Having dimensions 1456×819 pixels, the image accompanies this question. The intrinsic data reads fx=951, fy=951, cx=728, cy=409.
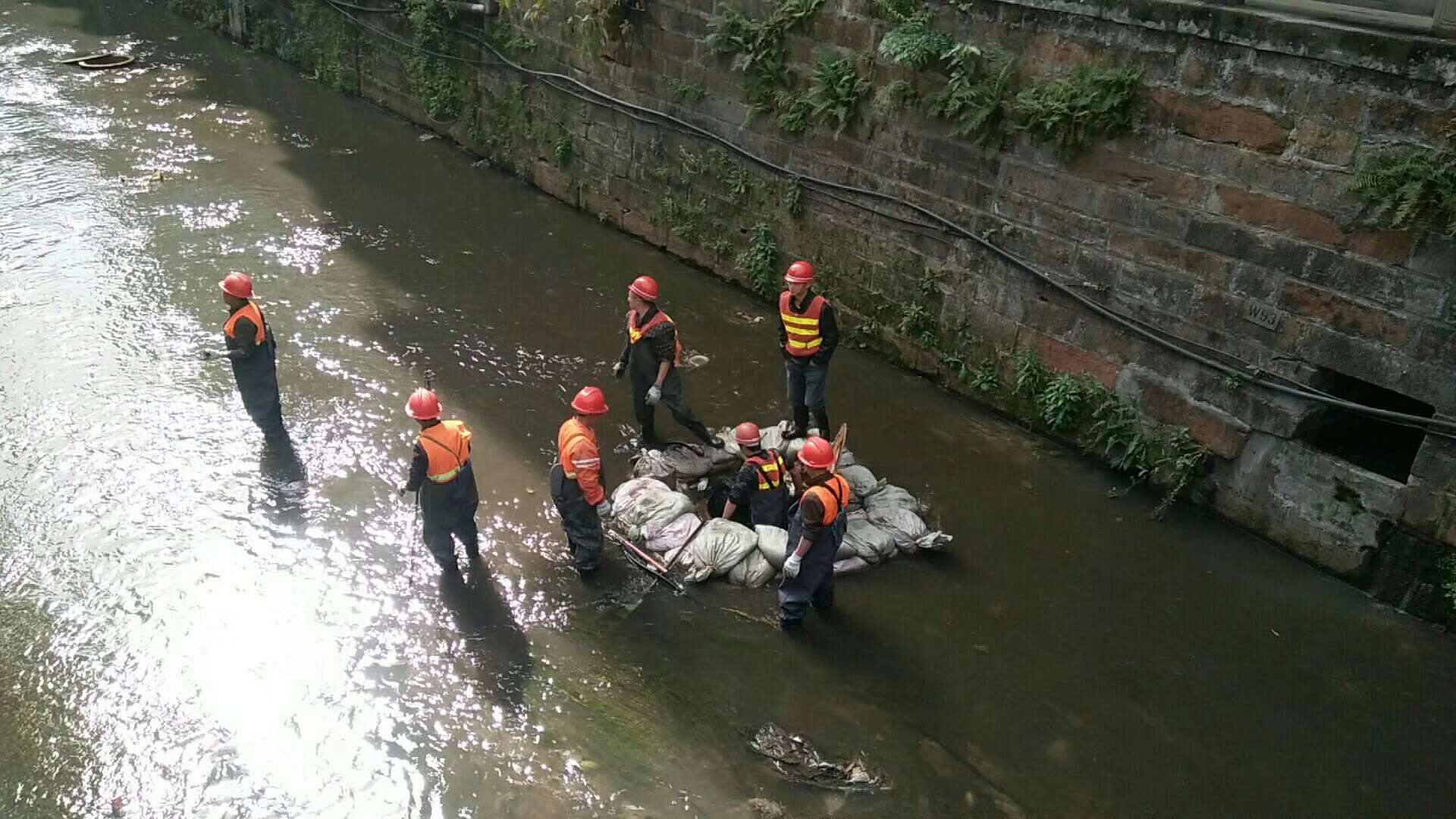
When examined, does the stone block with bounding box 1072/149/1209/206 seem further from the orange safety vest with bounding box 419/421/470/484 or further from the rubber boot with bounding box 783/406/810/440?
the orange safety vest with bounding box 419/421/470/484

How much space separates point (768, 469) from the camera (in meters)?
6.29

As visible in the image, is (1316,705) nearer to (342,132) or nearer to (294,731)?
(294,731)

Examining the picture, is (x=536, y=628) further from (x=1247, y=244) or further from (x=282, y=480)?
(x=1247, y=244)

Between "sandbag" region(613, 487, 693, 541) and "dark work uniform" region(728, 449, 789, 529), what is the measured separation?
0.38 meters

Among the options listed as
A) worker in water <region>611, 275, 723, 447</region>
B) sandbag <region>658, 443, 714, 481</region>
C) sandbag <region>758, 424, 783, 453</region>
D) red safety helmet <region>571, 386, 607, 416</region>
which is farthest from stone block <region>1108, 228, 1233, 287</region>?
red safety helmet <region>571, 386, 607, 416</region>

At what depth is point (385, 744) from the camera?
491 cm

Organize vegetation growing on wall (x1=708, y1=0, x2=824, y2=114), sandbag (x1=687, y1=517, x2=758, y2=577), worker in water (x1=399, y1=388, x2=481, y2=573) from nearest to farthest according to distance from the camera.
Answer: worker in water (x1=399, y1=388, x2=481, y2=573) < sandbag (x1=687, y1=517, x2=758, y2=577) < vegetation growing on wall (x1=708, y1=0, x2=824, y2=114)

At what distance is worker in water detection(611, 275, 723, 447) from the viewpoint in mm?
7109

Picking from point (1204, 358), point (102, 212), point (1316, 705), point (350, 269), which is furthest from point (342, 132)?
point (1316, 705)

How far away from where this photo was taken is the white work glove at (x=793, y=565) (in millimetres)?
5520

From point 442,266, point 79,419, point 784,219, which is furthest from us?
point 442,266

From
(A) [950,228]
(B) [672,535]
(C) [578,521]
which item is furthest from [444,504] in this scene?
(A) [950,228]

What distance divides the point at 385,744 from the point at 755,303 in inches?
244

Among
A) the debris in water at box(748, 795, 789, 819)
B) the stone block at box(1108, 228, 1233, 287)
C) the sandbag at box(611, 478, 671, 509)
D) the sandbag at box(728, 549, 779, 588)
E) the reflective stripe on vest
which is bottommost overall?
the debris in water at box(748, 795, 789, 819)
